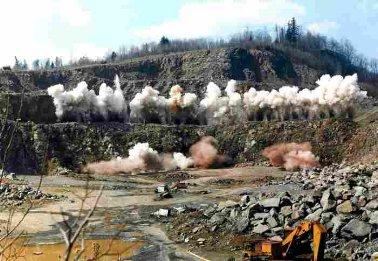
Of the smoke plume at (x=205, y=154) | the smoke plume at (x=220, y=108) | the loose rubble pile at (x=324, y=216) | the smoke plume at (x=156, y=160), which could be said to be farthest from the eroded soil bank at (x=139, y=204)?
the smoke plume at (x=220, y=108)

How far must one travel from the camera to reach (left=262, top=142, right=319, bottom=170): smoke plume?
71944 millimetres

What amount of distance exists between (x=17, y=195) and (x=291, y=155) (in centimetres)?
3696

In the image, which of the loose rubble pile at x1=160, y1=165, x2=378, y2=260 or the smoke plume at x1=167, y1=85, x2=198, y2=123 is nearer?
the loose rubble pile at x1=160, y1=165, x2=378, y2=260

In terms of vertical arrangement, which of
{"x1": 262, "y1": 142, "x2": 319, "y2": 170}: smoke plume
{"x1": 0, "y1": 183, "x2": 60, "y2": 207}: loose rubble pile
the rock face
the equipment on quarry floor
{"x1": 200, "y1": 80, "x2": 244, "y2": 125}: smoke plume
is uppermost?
the rock face

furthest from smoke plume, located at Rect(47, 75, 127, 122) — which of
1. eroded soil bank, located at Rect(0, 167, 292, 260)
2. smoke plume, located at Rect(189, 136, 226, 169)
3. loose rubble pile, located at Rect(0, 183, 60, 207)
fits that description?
loose rubble pile, located at Rect(0, 183, 60, 207)

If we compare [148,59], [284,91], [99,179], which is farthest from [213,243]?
[148,59]

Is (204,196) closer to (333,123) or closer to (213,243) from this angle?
(213,243)

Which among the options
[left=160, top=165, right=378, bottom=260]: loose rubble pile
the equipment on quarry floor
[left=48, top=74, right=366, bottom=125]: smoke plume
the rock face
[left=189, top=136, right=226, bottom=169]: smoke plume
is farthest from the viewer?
the rock face

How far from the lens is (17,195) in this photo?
50531mm

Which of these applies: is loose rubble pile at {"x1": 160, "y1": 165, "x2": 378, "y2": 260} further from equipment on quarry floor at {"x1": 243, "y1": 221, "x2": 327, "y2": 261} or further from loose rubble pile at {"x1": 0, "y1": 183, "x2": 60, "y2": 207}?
loose rubble pile at {"x1": 0, "y1": 183, "x2": 60, "y2": 207}

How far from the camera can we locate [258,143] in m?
81.1

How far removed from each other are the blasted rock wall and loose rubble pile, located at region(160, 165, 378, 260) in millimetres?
38948

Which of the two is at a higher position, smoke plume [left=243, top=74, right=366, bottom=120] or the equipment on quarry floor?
smoke plume [left=243, top=74, right=366, bottom=120]

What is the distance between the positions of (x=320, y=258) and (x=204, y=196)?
2712 centimetres
